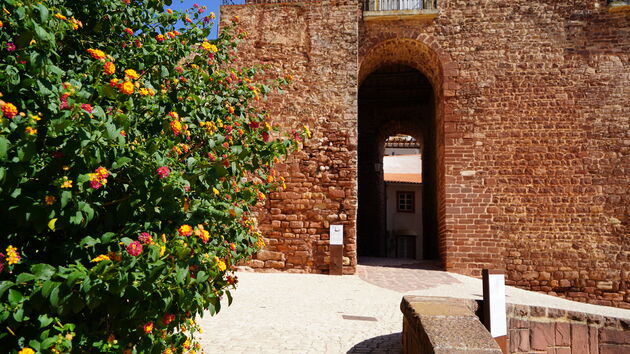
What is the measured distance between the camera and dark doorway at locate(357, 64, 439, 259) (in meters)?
14.5

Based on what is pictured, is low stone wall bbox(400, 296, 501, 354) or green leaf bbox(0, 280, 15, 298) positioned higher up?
green leaf bbox(0, 280, 15, 298)

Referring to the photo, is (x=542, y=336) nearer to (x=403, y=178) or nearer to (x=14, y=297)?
(x=14, y=297)

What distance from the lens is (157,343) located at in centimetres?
212

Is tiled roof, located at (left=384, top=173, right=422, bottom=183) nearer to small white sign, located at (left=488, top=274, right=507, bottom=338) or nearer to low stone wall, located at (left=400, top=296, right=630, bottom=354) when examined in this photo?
low stone wall, located at (left=400, top=296, right=630, bottom=354)

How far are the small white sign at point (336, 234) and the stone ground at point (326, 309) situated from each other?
0.74 metres

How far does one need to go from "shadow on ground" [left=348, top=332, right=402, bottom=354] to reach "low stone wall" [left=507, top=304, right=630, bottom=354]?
1014 mm

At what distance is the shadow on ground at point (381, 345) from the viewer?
163 inches

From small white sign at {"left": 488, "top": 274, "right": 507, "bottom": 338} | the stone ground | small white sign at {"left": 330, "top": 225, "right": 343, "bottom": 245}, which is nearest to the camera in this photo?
small white sign at {"left": 488, "top": 274, "right": 507, "bottom": 338}

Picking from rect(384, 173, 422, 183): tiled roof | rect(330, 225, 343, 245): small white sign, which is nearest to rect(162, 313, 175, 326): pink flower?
rect(330, 225, 343, 245): small white sign

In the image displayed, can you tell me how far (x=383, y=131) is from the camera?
17.0 m

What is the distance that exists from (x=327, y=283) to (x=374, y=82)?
8.38 meters

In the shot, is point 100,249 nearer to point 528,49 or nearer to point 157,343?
point 157,343

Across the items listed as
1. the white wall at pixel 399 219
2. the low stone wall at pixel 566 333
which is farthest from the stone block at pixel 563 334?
the white wall at pixel 399 219

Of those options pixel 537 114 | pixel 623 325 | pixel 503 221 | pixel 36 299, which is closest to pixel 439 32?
pixel 537 114
